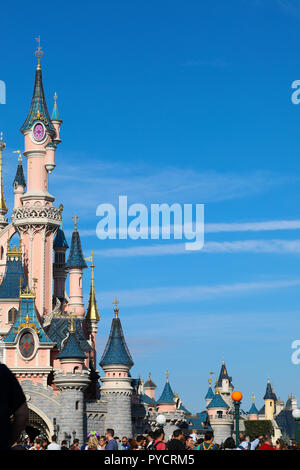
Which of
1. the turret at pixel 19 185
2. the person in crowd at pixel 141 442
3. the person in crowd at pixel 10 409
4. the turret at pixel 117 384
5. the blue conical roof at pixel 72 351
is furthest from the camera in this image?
the turret at pixel 19 185

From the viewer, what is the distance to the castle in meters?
49.0

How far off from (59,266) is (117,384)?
1182 centimetres

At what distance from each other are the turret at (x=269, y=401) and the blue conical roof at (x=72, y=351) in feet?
240

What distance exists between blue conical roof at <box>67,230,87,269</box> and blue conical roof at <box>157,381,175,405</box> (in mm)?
15781

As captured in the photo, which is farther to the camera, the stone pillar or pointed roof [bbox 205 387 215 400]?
pointed roof [bbox 205 387 215 400]

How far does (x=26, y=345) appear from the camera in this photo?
50.1 meters

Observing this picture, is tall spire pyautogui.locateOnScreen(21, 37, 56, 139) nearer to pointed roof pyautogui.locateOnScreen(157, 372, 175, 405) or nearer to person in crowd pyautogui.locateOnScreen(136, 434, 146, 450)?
pointed roof pyautogui.locateOnScreen(157, 372, 175, 405)

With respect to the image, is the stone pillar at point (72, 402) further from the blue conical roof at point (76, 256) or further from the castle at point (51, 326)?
the blue conical roof at point (76, 256)

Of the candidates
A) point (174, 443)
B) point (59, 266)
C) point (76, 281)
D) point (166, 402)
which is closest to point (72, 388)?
point (76, 281)

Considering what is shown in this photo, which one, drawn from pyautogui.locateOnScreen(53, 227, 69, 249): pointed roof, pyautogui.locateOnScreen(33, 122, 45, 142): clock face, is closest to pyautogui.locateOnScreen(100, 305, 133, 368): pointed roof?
pyautogui.locateOnScreen(53, 227, 69, 249): pointed roof

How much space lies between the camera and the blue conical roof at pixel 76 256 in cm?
5619

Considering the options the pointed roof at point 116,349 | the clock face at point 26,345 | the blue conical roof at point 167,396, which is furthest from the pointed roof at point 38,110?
the blue conical roof at point 167,396

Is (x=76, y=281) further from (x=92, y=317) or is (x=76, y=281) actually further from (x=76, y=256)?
(x=92, y=317)

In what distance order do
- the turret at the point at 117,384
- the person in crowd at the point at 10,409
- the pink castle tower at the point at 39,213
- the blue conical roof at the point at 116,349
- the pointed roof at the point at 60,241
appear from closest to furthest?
the person in crowd at the point at 10,409
the turret at the point at 117,384
the blue conical roof at the point at 116,349
the pink castle tower at the point at 39,213
the pointed roof at the point at 60,241
